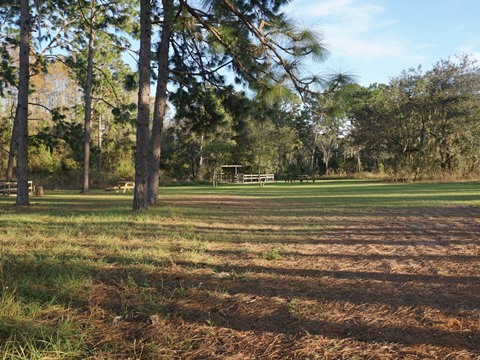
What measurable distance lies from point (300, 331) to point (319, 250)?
2796 mm

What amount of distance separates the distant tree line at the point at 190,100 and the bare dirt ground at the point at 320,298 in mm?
3164

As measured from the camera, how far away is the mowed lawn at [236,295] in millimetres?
2305

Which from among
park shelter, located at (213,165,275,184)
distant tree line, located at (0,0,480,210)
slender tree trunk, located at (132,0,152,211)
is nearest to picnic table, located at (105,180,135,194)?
distant tree line, located at (0,0,480,210)

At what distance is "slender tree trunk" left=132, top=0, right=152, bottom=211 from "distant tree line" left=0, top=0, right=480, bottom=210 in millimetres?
26

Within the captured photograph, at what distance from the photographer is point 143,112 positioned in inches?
359

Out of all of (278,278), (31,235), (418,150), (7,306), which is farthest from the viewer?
(418,150)

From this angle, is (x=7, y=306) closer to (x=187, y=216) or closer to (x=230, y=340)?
(x=230, y=340)

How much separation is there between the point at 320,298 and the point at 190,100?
9747mm

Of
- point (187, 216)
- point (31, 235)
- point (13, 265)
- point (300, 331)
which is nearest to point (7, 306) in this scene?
point (13, 265)

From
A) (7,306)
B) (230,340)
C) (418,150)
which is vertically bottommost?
(230,340)

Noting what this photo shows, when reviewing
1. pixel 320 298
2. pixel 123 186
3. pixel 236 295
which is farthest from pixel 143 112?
pixel 123 186

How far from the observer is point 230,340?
7.91ft

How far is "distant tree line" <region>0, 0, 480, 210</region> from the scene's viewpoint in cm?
743

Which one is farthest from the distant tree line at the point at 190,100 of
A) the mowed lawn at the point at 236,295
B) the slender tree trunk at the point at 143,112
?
the mowed lawn at the point at 236,295
